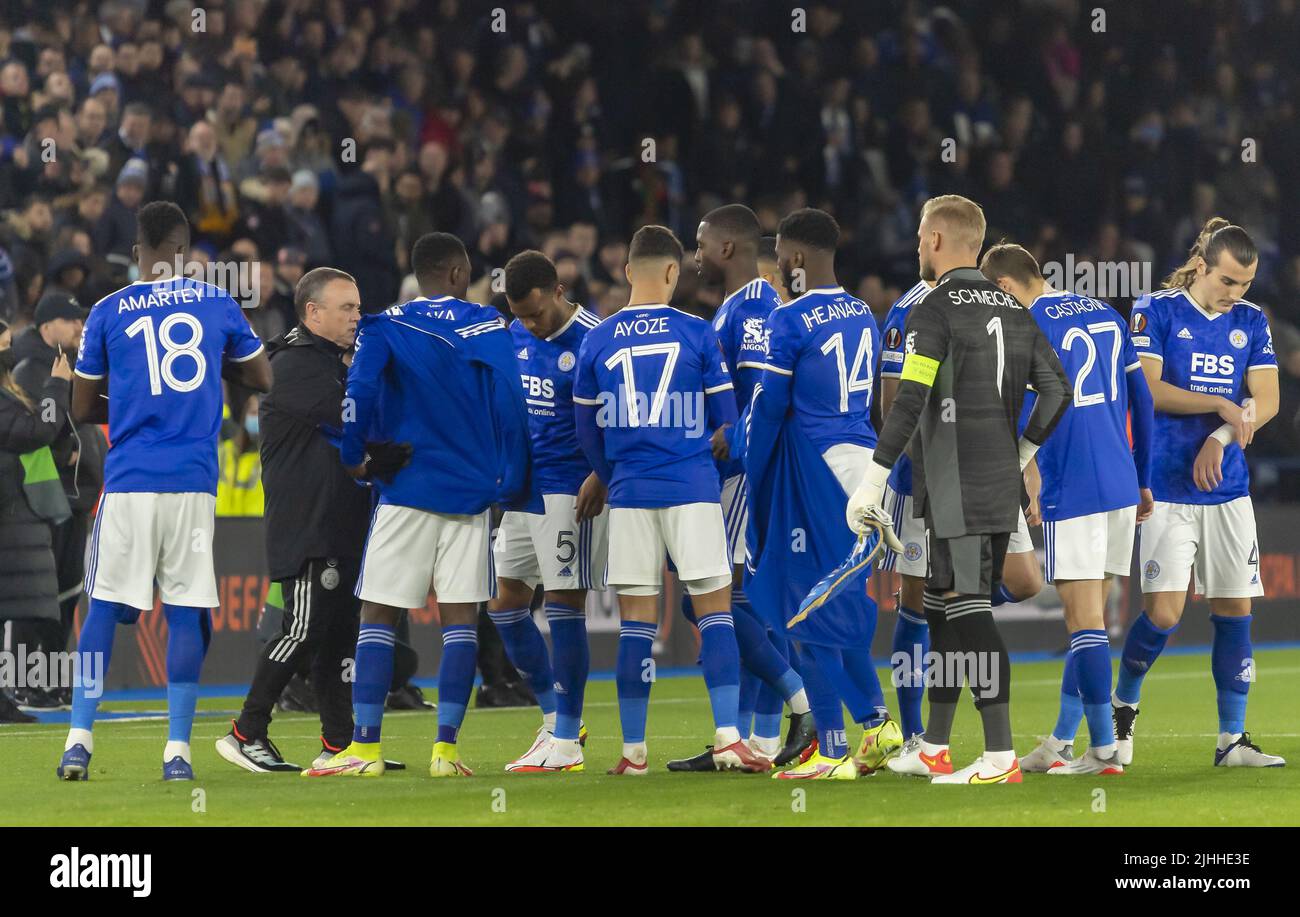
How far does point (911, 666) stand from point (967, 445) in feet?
5.16

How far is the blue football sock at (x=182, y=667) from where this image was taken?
8172 millimetres

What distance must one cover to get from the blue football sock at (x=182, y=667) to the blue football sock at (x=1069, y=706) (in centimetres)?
386

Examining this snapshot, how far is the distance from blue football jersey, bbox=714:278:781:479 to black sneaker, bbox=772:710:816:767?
1.30m

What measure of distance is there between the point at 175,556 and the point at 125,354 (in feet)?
3.00

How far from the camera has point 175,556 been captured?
821cm

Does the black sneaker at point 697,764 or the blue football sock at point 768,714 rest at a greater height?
the blue football sock at point 768,714

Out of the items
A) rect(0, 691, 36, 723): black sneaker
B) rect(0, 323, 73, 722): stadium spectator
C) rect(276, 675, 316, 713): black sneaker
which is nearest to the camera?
rect(0, 323, 73, 722): stadium spectator

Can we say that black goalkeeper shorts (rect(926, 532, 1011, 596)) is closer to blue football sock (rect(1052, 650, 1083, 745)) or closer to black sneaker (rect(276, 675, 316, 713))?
blue football sock (rect(1052, 650, 1083, 745))

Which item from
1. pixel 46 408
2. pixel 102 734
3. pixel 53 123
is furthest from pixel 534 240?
pixel 102 734

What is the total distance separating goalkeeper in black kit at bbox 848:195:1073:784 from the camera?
739cm

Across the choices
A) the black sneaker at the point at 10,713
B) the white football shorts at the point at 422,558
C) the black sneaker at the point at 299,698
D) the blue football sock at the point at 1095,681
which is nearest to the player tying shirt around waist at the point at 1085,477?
the blue football sock at the point at 1095,681

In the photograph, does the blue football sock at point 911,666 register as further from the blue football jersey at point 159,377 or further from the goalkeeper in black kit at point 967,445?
the blue football jersey at point 159,377

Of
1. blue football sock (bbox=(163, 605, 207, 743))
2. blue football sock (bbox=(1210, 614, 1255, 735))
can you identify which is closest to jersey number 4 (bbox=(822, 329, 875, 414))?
blue football sock (bbox=(1210, 614, 1255, 735))

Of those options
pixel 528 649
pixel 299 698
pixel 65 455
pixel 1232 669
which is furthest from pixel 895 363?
pixel 65 455
